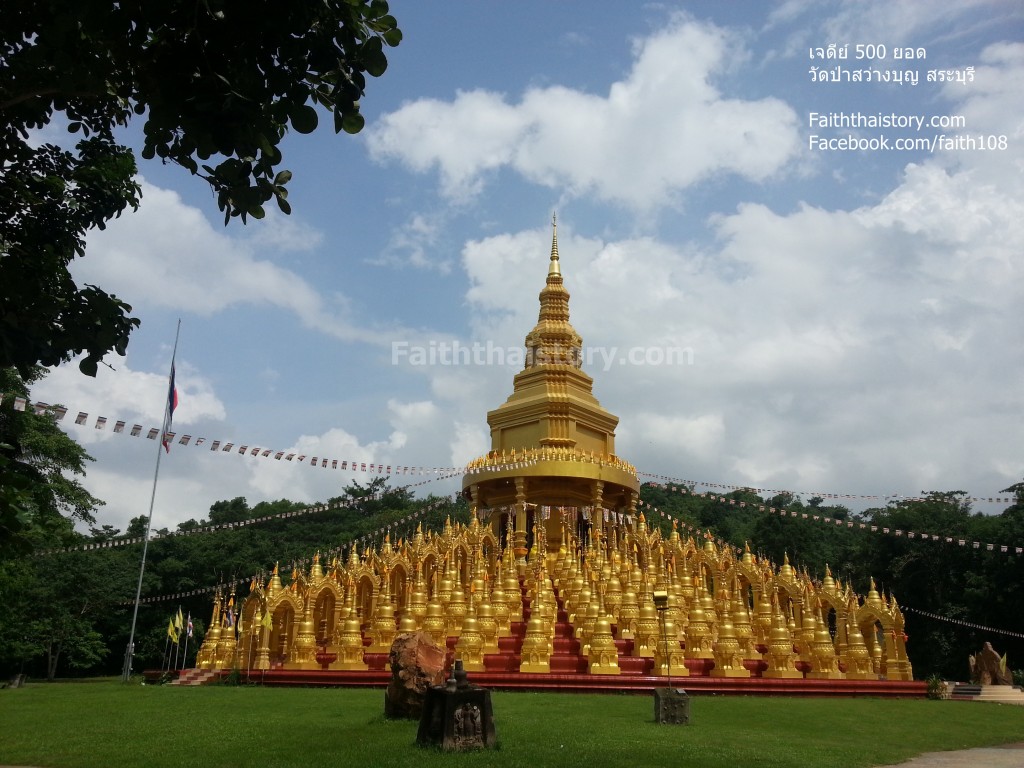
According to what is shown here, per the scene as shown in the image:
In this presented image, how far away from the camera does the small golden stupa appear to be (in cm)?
2022

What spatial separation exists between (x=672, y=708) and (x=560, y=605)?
37.0 ft

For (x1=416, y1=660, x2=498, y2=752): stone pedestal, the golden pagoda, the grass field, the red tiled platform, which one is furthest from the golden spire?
(x1=416, y1=660, x2=498, y2=752): stone pedestal

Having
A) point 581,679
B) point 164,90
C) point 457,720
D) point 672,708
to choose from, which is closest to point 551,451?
point 581,679

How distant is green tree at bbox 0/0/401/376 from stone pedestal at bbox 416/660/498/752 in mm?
5911

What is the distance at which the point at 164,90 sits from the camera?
16.1 ft

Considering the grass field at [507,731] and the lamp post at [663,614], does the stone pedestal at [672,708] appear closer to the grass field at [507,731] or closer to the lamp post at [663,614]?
the grass field at [507,731]

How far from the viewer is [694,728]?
12.5m

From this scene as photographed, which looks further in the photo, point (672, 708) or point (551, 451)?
point (551, 451)

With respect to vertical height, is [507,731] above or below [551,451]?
below

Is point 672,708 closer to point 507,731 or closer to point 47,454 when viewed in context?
point 507,731

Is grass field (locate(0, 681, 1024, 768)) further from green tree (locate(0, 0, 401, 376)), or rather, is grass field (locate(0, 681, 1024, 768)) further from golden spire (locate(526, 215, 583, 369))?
golden spire (locate(526, 215, 583, 369))

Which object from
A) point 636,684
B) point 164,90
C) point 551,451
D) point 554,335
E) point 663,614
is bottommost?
point 636,684

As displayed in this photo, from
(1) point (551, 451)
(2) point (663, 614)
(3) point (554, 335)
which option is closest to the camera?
(2) point (663, 614)

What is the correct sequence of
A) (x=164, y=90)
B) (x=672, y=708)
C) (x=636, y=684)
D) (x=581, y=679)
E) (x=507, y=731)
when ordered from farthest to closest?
(x=581, y=679) → (x=636, y=684) → (x=672, y=708) → (x=507, y=731) → (x=164, y=90)
